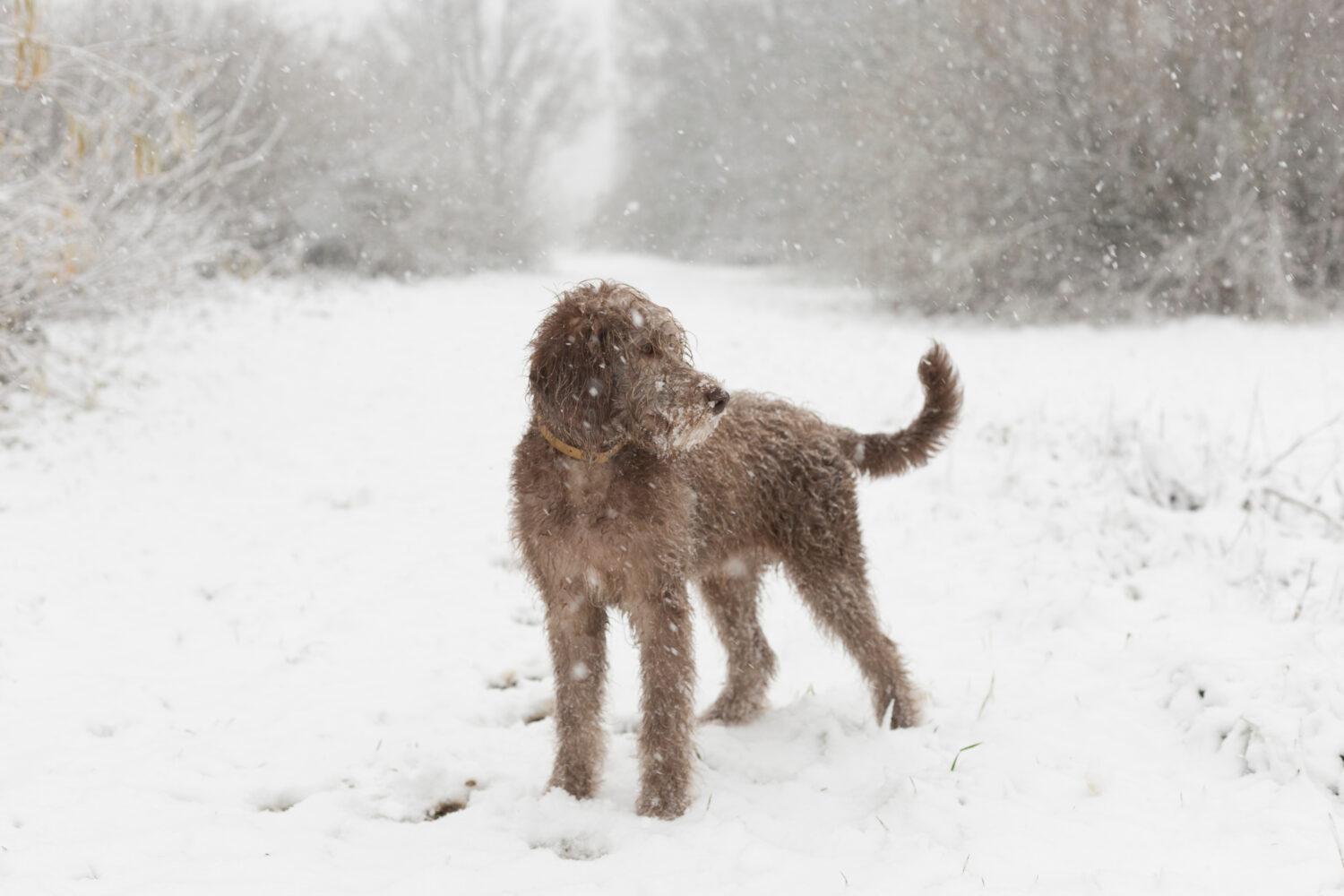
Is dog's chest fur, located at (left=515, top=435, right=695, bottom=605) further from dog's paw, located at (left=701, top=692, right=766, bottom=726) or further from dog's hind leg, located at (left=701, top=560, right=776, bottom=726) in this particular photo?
dog's paw, located at (left=701, top=692, right=766, bottom=726)

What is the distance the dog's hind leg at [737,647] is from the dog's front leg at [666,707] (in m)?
0.73

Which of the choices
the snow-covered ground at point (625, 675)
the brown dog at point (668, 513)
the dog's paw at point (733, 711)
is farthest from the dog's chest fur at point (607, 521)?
the dog's paw at point (733, 711)

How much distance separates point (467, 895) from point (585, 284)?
2.05 m

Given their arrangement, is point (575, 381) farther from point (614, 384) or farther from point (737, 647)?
point (737, 647)

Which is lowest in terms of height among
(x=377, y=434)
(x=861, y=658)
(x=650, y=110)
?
(x=861, y=658)

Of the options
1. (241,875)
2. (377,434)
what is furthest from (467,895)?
(377,434)

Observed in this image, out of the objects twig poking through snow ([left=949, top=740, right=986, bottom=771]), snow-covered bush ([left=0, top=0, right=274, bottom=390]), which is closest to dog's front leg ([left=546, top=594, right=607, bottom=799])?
twig poking through snow ([left=949, top=740, right=986, bottom=771])

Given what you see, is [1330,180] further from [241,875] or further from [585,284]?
[241,875]

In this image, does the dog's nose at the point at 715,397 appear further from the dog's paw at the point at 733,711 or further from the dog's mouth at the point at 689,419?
the dog's paw at the point at 733,711

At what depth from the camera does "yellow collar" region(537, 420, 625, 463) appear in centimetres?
290

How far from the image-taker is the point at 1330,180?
483 inches

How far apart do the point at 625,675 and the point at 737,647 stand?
0.83 meters

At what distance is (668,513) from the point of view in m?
3.05

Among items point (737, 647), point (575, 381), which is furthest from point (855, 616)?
point (575, 381)
